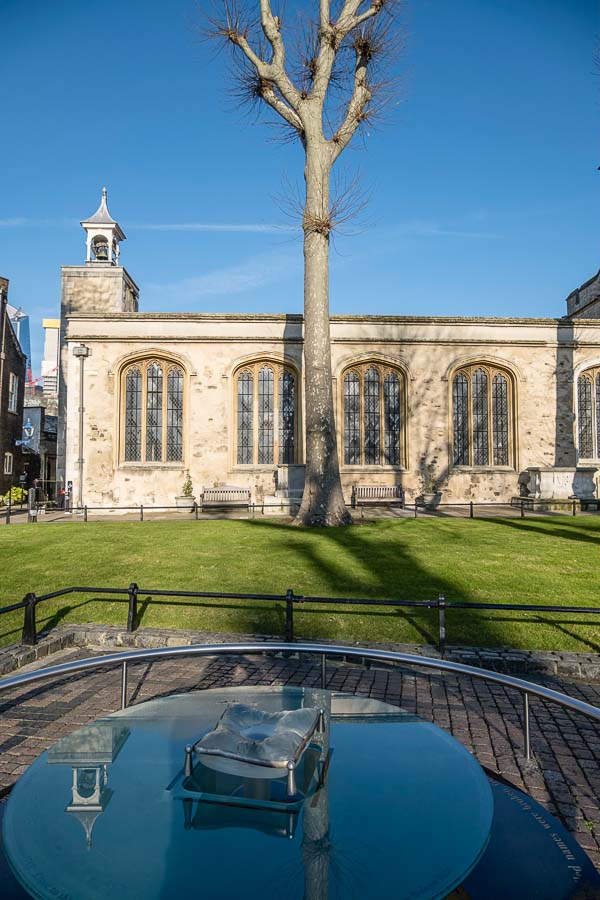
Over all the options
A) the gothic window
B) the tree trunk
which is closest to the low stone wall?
the tree trunk

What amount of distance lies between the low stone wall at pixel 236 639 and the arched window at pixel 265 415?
675 inches

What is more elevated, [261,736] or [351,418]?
[351,418]

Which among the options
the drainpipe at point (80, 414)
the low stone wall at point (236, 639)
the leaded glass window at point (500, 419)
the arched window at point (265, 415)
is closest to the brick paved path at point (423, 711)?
the low stone wall at point (236, 639)

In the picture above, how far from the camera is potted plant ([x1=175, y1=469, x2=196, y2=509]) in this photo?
847 inches

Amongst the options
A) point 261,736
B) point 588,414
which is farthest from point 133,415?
point 261,736

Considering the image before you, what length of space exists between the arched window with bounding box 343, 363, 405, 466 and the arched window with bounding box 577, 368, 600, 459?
7.94 meters

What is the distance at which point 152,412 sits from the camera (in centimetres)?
2358

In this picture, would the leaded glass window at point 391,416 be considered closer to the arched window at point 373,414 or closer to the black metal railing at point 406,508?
the arched window at point 373,414

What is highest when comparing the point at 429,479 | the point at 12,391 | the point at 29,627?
the point at 12,391

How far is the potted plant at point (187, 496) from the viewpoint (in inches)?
847

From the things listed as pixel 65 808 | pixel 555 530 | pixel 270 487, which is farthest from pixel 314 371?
pixel 65 808

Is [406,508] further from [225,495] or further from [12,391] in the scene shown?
[12,391]

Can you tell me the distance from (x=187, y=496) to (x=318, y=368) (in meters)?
9.46

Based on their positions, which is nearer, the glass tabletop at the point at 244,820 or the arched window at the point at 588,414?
the glass tabletop at the point at 244,820
